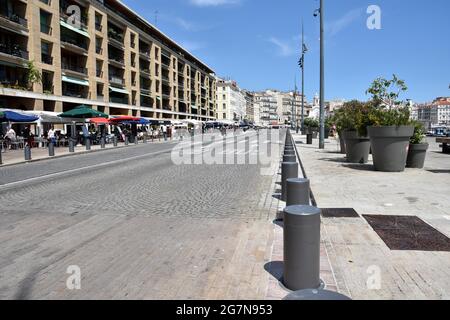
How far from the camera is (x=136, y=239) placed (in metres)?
5.29

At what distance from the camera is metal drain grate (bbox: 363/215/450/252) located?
15.3 feet

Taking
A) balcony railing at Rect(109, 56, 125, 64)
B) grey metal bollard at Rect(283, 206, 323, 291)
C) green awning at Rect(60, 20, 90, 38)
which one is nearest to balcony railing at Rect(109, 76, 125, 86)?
balcony railing at Rect(109, 56, 125, 64)

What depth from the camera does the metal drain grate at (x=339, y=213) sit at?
6180 mm

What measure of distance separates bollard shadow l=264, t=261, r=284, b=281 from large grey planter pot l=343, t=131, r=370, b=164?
1026cm

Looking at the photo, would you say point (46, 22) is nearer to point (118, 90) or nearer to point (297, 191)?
point (118, 90)

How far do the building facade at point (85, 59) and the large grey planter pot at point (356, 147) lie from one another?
26043mm

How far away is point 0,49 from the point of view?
29.4m

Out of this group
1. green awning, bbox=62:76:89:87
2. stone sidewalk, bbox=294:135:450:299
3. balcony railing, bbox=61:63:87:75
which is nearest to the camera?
stone sidewalk, bbox=294:135:450:299

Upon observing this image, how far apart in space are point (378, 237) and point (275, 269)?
181 centimetres

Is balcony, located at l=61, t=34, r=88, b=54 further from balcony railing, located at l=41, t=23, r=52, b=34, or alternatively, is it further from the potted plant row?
the potted plant row

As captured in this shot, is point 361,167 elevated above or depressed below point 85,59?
below

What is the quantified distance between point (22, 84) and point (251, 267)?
110 ft

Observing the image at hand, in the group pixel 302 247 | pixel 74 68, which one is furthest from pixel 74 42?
pixel 302 247
